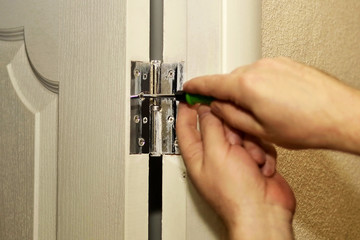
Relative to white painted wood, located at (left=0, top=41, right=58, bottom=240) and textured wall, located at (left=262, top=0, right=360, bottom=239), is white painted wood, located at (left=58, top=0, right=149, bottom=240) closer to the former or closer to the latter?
white painted wood, located at (left=0, top=41, right=58, bottom=240)

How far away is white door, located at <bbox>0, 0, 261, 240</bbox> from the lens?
49 centimetres

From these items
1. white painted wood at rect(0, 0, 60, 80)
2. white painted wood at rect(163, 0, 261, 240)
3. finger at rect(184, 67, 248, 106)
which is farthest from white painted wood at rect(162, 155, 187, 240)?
white painted wood at rect(0, 0, 60, 80)

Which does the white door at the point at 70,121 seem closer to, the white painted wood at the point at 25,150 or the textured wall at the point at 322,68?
the white painted wood at the point at 25,150

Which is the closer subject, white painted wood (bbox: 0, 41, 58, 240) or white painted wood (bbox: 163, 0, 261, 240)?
white painted wood (bbox: 163, 0, 261, 240)

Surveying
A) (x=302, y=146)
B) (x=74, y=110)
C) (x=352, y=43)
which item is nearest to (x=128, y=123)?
(x=74, y=110)

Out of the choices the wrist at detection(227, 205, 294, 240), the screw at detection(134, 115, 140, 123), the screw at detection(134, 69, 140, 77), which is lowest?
the wrist at detection(227, 205, 294, 240)

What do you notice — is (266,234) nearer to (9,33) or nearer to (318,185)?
(318,185)

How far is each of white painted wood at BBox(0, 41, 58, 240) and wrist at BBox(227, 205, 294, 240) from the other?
0.27m

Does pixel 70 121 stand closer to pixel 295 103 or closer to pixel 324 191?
pixel 295 103

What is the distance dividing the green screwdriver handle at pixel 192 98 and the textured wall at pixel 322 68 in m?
0.17

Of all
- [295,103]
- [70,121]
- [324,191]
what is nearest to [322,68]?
[324,191]

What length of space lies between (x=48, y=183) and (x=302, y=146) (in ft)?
1.20

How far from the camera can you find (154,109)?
515 millimetres

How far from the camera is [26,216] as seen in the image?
0.64 metres
